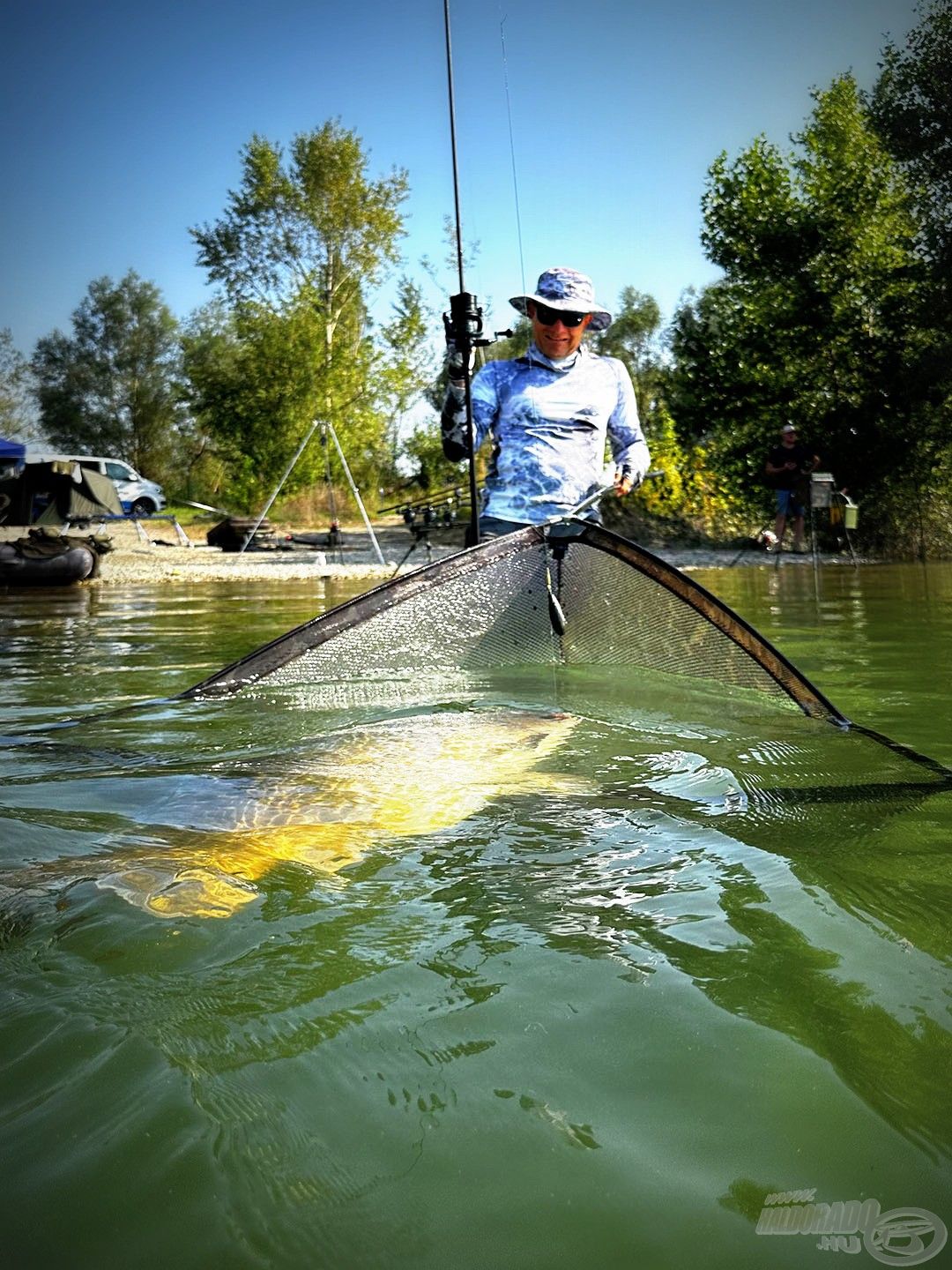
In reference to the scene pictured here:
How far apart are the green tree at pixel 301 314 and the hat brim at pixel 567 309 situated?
26.4 m

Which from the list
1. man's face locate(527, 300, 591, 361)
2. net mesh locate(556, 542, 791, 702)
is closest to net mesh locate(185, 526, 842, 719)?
net mesh locate(556, 542, 791, 702)

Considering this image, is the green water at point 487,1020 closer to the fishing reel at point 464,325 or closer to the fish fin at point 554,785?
the fish fin at point 554,785

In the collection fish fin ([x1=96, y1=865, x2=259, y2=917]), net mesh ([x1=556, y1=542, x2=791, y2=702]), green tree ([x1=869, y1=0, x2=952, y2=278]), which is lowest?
fish fin ([x1=96, y1=865, x2=259, y2=917])

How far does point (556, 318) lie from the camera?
5148mm

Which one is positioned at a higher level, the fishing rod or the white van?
the white van

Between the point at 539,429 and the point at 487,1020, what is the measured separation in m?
3.94

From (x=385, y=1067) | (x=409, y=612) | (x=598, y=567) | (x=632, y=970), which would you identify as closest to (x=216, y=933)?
(x=385, y=1067)

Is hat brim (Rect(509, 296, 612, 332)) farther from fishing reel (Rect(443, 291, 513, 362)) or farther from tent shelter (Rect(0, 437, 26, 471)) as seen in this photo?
tent shelter (Rect(0, 437, 26, 471))

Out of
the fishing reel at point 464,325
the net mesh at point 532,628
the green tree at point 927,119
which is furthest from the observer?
the green tree at point 927,119

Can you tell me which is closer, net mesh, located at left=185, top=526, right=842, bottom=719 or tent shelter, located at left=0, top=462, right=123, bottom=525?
net mesh, located at left=185, top=526, right=842, bottom=719

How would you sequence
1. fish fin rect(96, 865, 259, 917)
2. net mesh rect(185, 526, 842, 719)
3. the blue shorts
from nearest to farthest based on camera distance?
fish fin rect(96, 865, 259, 917) < net mesh rect(185, 526, 842, 719) < the blue shorts

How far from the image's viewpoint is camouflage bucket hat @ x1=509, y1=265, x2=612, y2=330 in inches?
200

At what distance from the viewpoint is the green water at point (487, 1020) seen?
3.96ft

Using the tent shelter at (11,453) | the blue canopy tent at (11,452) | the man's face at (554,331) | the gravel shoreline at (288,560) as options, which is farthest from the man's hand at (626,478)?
the blue canopy tent at (11,452)
